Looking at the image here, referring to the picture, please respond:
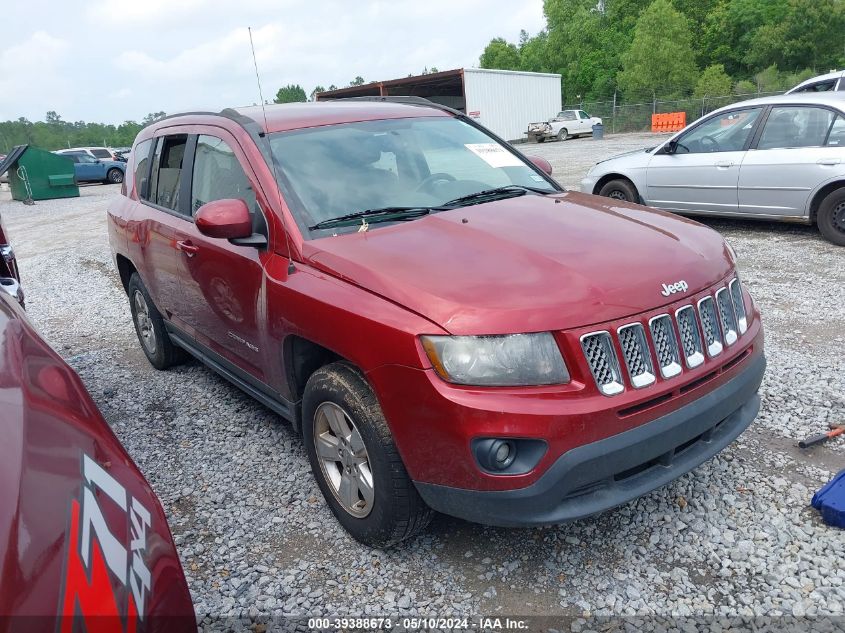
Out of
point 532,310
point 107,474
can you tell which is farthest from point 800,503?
point 107,474

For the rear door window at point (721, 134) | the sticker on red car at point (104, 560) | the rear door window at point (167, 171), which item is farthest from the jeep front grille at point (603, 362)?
the rear door window at point (721, 134)

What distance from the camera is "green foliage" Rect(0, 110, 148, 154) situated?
243ft

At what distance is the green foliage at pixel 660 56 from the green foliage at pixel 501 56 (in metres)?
28.5

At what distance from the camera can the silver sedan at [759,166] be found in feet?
23.6

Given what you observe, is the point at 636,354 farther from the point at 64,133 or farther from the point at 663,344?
the point at 64,133

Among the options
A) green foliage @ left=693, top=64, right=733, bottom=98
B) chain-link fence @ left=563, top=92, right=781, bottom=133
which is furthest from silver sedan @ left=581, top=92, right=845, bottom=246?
green foliage @ left=693, top=64, right=733, bottom=98

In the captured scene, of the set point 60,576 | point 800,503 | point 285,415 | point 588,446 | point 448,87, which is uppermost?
point 448,87

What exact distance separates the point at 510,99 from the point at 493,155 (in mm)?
34284

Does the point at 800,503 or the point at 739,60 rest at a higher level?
the point at 739,60

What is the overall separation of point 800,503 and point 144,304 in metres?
4.50

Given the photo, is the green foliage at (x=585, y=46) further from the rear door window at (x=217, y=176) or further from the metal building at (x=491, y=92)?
the rear door window at (x=217, y=176)

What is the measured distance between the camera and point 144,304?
5094 millimetres

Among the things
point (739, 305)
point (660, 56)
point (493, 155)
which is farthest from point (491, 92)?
point (739, 305)

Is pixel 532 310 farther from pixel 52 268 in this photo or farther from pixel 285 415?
pixel 52 268
